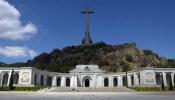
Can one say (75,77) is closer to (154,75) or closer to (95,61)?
(154,75)

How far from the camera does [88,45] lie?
128m

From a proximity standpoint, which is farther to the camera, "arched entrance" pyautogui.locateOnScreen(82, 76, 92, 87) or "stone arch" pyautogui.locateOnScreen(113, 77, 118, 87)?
"arched entrance" pyautogui.locateOnScreen(82, 76, 92, 87)

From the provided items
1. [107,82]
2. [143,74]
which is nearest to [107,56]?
[107,82]

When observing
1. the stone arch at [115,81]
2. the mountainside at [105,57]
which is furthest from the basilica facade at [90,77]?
the mountainside at [105,57]

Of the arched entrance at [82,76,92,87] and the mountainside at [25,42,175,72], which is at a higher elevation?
the mountainside at [25,42,175,72]

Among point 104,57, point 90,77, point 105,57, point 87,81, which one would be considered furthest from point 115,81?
point 104,57

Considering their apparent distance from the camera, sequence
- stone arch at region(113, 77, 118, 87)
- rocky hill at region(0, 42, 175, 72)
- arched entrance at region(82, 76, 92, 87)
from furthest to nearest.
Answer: rocky hill at region(0, 42, 175, 72)
arched entrance at region(82, 76, 92, 87)
stone arch at region(113, 77, 118, 87)

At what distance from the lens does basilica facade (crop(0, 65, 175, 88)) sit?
226 ft

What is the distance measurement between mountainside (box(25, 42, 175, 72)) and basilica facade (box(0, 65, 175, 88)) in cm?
2450

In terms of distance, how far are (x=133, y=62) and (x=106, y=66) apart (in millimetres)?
12872

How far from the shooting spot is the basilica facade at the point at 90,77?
68.8m

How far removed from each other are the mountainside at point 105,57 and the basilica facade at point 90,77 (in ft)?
80.4

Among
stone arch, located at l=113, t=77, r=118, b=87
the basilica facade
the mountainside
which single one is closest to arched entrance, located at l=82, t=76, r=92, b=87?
the basilica facade

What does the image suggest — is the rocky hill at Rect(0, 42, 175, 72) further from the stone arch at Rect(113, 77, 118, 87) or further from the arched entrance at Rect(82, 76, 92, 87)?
the stone arch at Rect(113, 77, 118, 87)
